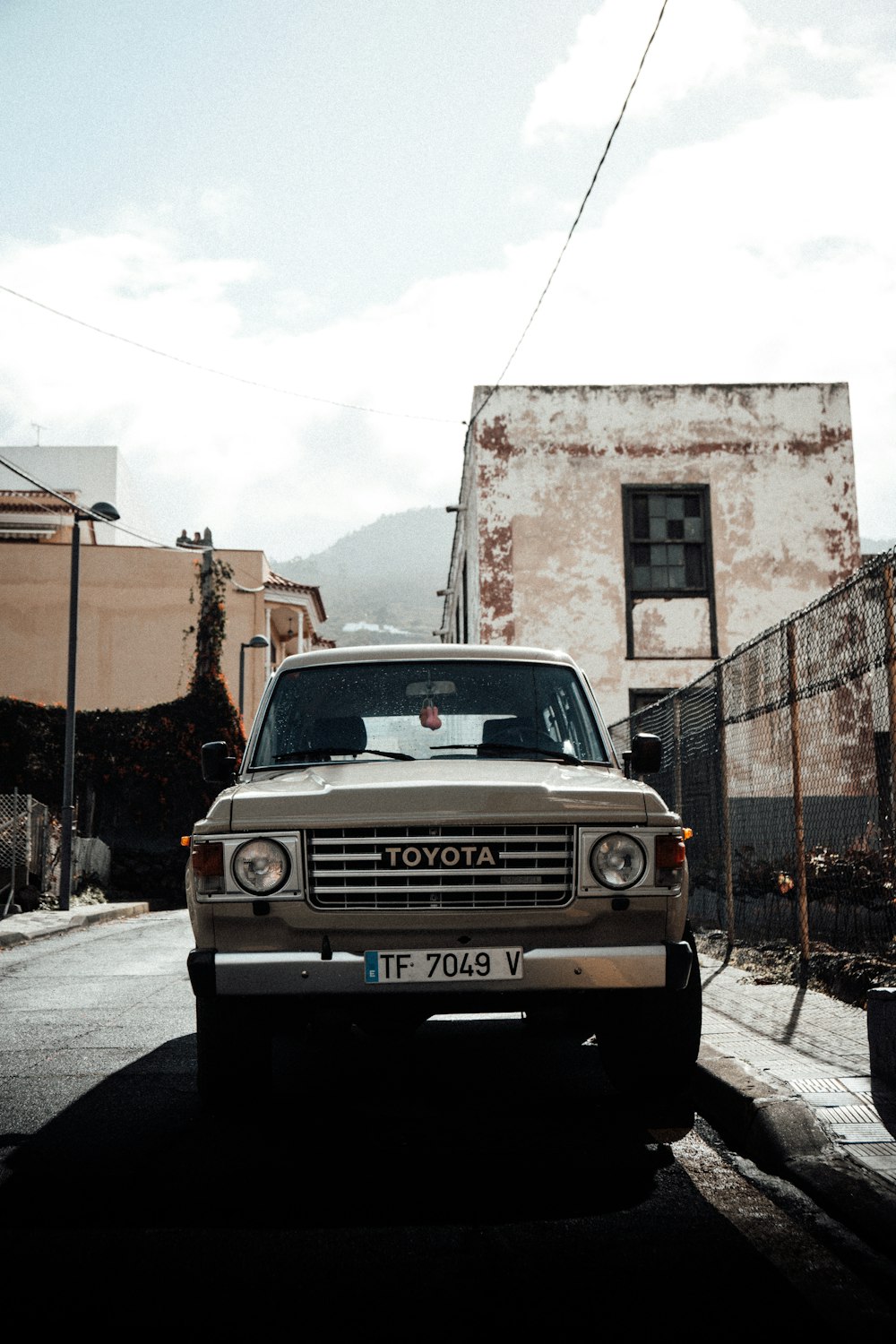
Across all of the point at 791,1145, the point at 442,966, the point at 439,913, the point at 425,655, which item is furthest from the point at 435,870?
the point at 425,655

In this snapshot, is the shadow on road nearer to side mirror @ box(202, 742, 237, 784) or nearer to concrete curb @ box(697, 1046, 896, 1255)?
concrete curb @ box(697, 1046, 896, 1255)

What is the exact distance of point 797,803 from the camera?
7.72 meters

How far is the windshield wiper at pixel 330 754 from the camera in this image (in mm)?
5492

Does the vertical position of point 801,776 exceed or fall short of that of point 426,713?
it falls short

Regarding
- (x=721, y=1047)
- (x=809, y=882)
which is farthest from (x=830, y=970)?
(x=721, y=1047)

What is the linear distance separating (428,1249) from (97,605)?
31286 mm

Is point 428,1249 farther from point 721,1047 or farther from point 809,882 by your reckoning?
point 809,882

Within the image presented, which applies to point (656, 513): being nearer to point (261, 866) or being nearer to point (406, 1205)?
point (261, 866)

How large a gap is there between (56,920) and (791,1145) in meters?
14.1

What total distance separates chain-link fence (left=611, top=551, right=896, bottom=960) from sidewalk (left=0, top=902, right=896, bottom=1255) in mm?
830

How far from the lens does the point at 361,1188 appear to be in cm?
405

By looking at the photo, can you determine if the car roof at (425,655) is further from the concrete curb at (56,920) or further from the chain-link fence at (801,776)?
the concrete curb at (56,920)

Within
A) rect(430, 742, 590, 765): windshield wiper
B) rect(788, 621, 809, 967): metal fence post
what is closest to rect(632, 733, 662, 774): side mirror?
rect(430, 742, 590, 765): windshield wiper

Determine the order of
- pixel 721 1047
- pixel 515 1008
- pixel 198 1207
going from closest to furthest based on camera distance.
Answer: pixel 198 1207 < pixel 515 1008 < pixel 721 1047
